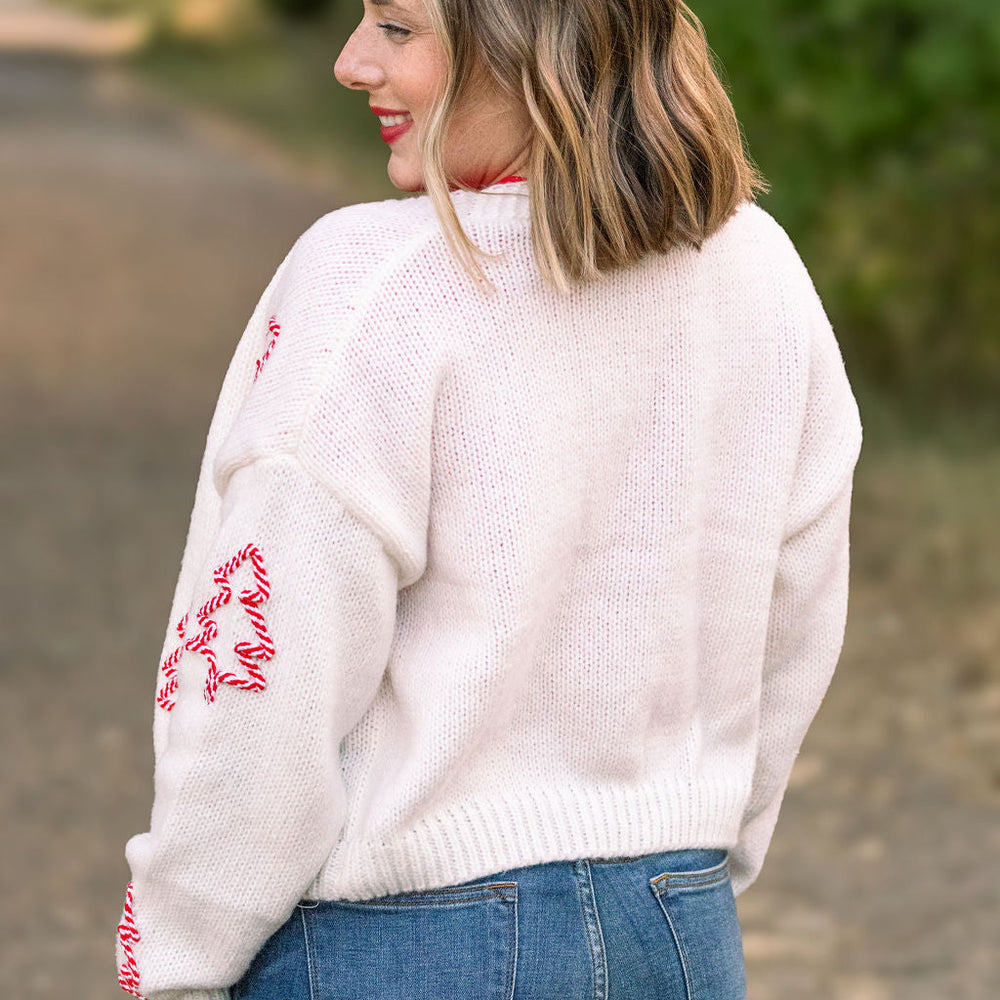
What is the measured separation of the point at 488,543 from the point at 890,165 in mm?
5037

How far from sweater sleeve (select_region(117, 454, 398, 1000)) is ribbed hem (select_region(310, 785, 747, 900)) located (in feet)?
0.14

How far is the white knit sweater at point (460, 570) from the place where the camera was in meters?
1.32

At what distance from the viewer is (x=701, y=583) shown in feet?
5.01

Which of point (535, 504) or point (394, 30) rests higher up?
point (394, 30)

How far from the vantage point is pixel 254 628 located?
132 centimetres

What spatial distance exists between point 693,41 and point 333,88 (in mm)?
17665

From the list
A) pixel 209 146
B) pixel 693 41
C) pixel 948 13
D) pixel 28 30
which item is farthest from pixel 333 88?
pixel 693 41

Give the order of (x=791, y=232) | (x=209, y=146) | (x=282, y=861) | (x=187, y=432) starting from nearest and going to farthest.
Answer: (x=282, y=861), (x=791, y=232), (x=187, y=432), (x=209, y=146)

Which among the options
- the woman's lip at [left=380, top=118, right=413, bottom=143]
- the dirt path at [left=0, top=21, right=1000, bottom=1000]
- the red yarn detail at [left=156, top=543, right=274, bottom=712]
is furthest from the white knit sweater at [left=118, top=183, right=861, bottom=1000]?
the dirt path at [left=0, top=21, right=1000, bottom=1000]

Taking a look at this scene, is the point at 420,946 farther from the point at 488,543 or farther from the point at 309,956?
the point at 488,543

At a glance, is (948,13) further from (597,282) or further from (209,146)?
(209,146)

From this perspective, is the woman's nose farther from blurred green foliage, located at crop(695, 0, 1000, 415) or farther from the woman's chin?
blurred green foliage, located at crop(695, 0, 1000, 415)

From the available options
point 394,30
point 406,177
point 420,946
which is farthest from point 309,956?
point 394,30

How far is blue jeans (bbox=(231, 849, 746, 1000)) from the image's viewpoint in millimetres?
1383
